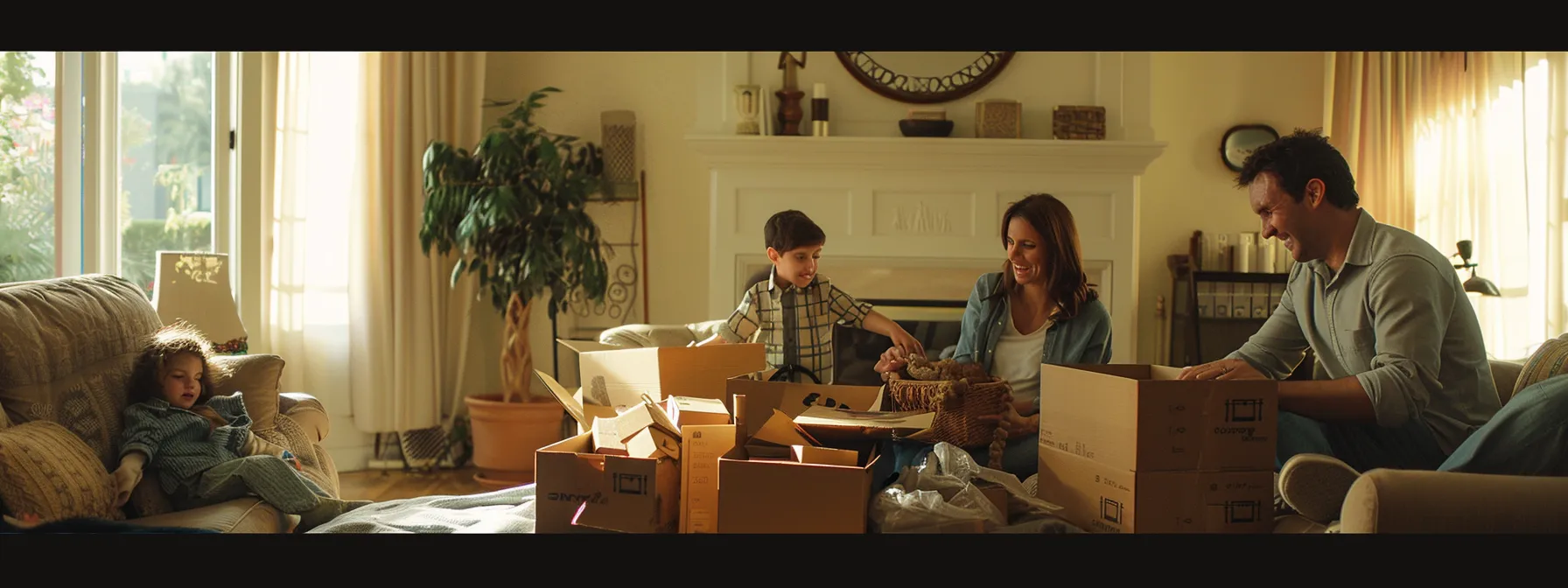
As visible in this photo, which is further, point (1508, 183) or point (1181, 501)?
point (1508, 183)

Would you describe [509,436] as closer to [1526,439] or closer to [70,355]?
[70,355]

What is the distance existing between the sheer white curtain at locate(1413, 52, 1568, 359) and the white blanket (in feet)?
11.6

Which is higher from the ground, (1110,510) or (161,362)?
(161,362)

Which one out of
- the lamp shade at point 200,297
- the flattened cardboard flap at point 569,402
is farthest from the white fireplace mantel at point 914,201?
the flattened cardboard flap at point 569,402

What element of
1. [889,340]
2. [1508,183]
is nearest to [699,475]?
[889,340]

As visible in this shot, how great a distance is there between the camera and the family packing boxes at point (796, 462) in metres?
1.47

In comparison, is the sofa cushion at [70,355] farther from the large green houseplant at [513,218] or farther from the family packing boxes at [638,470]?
the large green houseplant at [513,218]

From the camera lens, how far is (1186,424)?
1499 millimetres

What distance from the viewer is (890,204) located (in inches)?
184

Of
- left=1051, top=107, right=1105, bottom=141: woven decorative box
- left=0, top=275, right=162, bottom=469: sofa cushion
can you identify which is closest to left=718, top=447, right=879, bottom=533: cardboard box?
left=0, top=275, right=162, bottom=469: sofa cushion

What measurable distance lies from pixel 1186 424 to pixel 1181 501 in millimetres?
111

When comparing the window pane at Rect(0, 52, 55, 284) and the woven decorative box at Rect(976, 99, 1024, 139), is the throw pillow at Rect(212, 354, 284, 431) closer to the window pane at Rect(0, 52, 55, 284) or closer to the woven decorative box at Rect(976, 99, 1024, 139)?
the window pane at Rect(0, 52, 55, 284)

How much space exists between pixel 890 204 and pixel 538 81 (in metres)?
1.73
